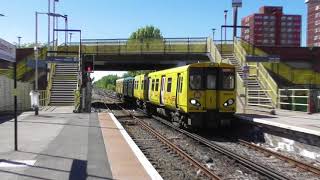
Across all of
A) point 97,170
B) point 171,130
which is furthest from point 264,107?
point 97,170

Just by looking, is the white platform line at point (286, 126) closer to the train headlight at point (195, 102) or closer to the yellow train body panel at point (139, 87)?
the train headlight at point (195, 102)

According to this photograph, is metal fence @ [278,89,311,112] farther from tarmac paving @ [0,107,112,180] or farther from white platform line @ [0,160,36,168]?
white platform line @ [0,160,36,168]

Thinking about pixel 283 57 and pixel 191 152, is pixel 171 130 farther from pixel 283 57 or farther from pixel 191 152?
pixel 283 57

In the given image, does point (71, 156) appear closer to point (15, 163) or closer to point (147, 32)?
point (15, 163)

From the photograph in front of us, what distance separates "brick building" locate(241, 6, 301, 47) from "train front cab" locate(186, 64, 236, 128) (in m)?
60.4

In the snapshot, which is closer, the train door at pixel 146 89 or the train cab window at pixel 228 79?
the train cab window at pixel 228 79

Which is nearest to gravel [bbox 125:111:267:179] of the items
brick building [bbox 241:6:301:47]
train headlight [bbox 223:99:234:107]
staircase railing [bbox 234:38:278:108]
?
train headlight [bbox 223:99:234:107]

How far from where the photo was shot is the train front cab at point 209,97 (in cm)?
2289

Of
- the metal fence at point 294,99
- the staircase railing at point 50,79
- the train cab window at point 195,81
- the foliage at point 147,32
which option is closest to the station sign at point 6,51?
the train cab window at point 195,81

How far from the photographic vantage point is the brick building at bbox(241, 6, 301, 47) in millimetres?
87500

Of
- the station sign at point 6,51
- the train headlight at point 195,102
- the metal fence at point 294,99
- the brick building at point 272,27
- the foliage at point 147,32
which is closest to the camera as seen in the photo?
the station sign at point 6,51

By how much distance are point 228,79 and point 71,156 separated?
11.1 m

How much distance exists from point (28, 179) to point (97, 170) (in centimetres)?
162

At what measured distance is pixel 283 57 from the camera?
53438mm
